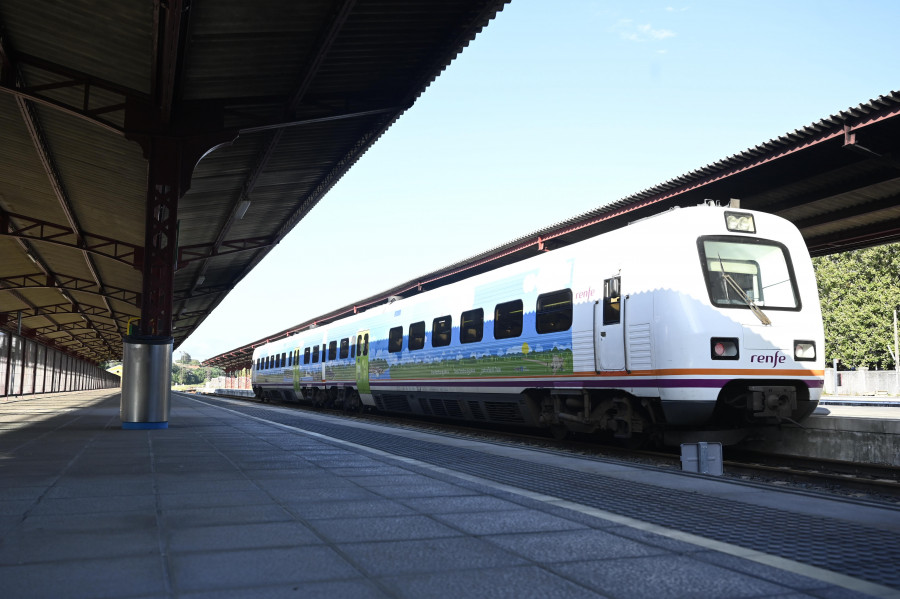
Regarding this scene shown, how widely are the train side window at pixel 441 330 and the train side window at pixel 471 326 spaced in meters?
0.58

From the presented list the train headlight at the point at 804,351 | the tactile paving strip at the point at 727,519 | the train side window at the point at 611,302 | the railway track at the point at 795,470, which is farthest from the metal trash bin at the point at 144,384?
the train headlight at the point at 804,351

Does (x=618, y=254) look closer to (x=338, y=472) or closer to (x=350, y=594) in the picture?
(x=338, y=472)

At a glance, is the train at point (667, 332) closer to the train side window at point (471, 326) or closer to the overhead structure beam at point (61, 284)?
the train side window at point (471, 326)

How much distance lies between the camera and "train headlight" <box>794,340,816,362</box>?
31.9 feet

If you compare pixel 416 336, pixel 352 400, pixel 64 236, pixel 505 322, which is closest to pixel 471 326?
pixel 505 322

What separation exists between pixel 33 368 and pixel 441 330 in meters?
38.3

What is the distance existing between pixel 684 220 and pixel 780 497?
4.93m

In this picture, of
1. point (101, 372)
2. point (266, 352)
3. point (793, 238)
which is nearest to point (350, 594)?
point (793, 238)

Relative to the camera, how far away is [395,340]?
18500mm

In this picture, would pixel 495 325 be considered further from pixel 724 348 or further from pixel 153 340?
pixel 153 340

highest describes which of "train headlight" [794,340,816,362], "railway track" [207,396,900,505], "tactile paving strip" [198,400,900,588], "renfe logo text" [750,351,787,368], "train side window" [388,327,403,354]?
"train side window" [388,327,403,354]

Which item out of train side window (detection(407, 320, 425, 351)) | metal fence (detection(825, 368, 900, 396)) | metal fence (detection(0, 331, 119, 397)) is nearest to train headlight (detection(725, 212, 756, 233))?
train side window (detection(407, 320, 425, 351))

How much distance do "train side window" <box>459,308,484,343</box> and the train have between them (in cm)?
73

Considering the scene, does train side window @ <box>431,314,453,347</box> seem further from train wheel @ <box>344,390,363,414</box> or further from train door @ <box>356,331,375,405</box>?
train wheel @ <box>344,390,363,414</box>
